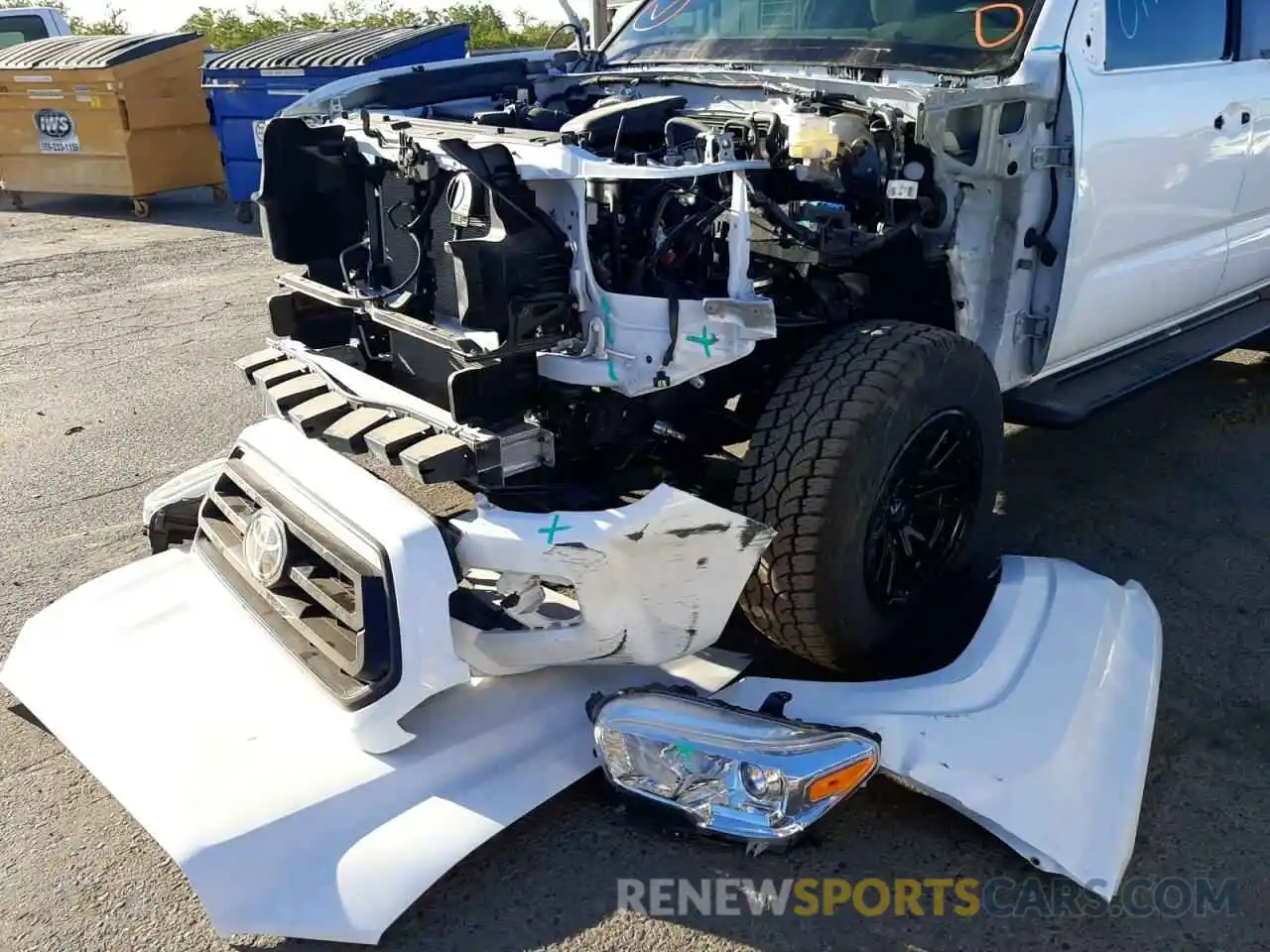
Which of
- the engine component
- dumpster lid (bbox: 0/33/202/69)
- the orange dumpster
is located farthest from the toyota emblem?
dumpster lid (bbox: 0/33/202/69)

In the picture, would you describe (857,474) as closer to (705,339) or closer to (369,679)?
(705,339)

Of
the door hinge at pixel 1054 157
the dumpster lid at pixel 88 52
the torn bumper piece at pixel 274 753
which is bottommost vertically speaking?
the torn bumper piece at pixel 274 753

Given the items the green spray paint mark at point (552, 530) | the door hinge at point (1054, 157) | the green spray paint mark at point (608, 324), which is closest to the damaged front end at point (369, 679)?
the green spray paint mark at point (552, 530)

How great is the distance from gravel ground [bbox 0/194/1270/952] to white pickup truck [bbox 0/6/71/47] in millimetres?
9685

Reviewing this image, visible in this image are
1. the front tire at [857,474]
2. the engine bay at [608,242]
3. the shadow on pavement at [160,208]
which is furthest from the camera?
the shadow on pavement at [160,208]

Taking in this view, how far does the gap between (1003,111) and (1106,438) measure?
216 cm

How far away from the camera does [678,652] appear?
8.60ft

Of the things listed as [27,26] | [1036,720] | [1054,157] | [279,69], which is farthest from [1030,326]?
[27,26]

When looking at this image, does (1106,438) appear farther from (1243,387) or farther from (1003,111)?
(1003,111)

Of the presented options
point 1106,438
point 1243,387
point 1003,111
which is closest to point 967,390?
point 1003,111

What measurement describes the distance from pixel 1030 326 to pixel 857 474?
1.23m

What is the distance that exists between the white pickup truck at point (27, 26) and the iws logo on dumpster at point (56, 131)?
128 inches

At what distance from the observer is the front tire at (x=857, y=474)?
2674mm

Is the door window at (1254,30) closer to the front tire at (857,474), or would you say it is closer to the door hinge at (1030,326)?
the door hinge at (1030,326)
